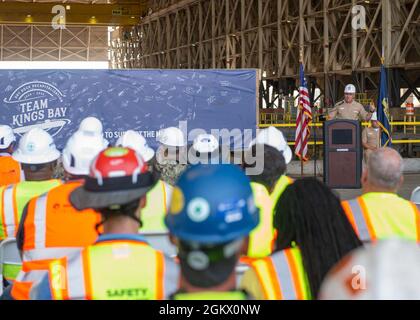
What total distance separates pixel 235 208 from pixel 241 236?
0.33 ft

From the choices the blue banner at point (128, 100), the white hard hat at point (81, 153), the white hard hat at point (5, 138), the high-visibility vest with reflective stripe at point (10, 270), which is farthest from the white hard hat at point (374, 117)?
the high-visibility vest with reflective stripe at point (10, 270)

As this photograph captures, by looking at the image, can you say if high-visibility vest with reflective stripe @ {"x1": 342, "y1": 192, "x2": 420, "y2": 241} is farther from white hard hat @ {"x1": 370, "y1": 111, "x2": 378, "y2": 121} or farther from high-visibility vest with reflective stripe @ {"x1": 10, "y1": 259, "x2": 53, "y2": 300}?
white hard hat @ {"x1": 370, "y1": 111, "x2": 378, "y2": 121}

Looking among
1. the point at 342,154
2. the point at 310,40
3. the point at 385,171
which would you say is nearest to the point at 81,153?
the point at 385,171

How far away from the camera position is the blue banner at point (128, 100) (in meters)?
17.5

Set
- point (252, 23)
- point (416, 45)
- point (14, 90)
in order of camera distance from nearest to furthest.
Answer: point (14, 90) → point (416, 45) → point (252, 23)

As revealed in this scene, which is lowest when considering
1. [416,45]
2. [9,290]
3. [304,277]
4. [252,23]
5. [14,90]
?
[9,290]

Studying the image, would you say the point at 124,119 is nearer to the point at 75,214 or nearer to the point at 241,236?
the point at 75,214

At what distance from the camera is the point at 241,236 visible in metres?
2.72

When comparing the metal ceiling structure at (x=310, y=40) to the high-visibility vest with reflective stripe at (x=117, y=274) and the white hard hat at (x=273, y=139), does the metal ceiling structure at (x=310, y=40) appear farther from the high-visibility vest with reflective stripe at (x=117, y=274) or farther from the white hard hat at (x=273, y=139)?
the high-visibility vest with reflective stripe at (x=117, y=274)

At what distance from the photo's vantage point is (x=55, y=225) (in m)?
4.82

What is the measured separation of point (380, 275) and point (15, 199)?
4.36 meters

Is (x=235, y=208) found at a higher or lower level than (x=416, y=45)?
lower
